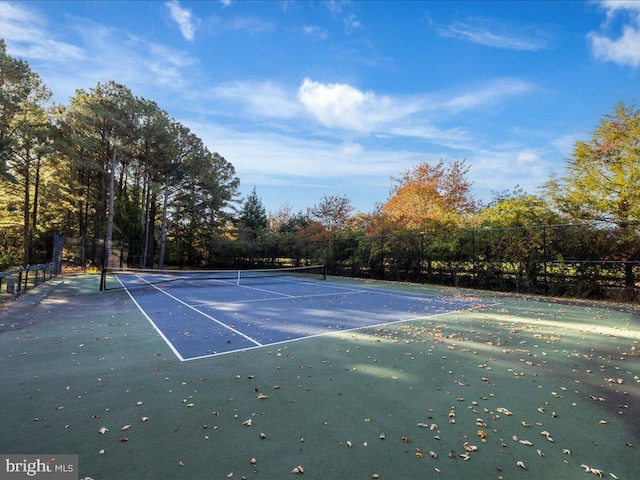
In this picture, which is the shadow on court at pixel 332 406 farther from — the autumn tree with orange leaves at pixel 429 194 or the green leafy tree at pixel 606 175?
the autumn tree with orange leaves at pixel 429 194

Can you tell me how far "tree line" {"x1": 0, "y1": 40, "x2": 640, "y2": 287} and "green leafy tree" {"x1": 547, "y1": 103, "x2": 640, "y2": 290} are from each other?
43 millimetres

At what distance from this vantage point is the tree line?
Result: 14203 millimetres

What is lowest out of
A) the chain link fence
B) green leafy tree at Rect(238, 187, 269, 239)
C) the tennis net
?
the tennis net

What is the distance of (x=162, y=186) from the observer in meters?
27.2

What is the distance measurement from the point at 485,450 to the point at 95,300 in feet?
37.1

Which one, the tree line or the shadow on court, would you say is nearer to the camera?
the shadow on court

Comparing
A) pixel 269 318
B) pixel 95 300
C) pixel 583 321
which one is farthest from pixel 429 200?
pixel 95 300

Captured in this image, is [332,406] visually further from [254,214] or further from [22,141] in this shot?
[254,214]

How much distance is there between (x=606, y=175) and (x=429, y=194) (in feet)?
40.3

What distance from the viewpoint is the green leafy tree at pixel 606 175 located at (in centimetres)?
1288

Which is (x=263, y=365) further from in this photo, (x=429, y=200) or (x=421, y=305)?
(x=429, y=200)

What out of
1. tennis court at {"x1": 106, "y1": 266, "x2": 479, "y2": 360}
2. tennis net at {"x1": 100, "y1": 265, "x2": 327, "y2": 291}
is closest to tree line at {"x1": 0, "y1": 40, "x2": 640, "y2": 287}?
tennis net at {"x1": 100, "y1": 265, "x2": 327, "y2": 291}

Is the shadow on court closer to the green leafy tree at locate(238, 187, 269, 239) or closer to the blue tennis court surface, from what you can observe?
the blue tennis court surface

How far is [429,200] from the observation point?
25.2 m
